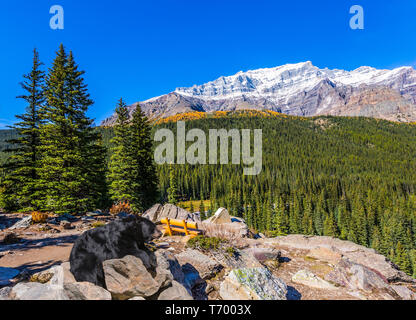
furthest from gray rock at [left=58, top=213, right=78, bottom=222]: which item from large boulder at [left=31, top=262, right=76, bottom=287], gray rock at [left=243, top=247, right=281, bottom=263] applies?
gray rock at [left=243, top=247, right=281, bottom=263]

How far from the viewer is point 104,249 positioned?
17.4ft

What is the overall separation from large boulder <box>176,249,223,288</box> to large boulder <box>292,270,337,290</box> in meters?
2.91

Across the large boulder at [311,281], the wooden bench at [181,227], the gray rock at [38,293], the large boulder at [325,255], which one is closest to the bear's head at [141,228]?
the gray rock at [38,293]

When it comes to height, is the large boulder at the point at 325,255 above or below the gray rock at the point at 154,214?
below

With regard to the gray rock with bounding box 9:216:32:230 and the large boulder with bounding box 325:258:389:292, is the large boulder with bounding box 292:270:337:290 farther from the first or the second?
the gray rock with bounding box 9:216:32:230

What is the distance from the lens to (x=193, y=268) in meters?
6.80

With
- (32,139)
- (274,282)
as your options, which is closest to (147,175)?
(32,139)

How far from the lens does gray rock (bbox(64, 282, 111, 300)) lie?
4203 millimetres

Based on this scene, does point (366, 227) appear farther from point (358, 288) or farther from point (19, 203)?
point (19, 203)

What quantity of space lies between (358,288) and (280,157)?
546ft

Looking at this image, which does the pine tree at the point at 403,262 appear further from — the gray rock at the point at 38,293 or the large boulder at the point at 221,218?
the gray rock at the point at 38,293

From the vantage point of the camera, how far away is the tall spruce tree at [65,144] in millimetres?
16188

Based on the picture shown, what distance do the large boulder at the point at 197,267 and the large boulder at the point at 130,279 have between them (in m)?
1.30

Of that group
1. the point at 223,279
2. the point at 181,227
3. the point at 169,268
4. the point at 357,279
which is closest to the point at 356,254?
the point at 357,279
